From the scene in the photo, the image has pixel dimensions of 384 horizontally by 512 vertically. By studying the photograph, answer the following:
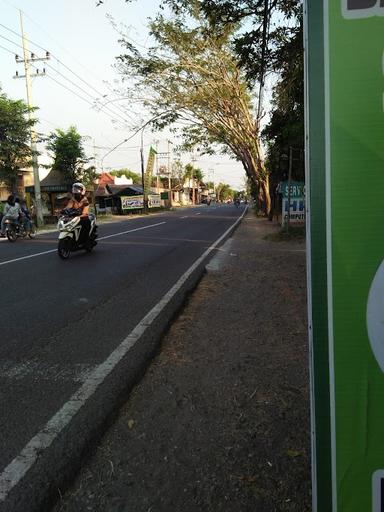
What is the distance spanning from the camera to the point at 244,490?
2219 mm

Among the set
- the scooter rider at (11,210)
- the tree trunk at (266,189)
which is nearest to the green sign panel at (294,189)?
Answer: the tree trunk at (266,189)

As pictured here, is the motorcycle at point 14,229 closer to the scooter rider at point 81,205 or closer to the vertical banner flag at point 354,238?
the scooter rider at point 81,205

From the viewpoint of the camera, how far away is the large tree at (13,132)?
25969 mm

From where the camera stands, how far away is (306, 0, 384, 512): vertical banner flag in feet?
3.88

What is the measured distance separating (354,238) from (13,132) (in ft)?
92.7

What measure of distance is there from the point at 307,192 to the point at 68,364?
309 centimetres

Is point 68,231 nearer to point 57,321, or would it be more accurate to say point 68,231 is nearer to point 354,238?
point 57,321

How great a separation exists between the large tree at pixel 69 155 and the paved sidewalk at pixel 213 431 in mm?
34335

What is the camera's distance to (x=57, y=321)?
5180 mm

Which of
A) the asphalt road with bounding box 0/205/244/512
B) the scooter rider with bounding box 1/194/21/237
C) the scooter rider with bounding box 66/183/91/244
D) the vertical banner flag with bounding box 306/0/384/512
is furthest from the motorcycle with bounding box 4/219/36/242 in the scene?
the vertical banner flag with bounding box 306/0/384/512

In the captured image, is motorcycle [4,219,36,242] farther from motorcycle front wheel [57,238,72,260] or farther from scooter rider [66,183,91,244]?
motorcycle front wheel [57,238,72,260]

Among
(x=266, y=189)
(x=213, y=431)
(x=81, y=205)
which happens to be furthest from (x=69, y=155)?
(x=213, y=431)

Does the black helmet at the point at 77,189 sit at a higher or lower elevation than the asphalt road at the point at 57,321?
higher

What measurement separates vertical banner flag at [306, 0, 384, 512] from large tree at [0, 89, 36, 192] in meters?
26.6
